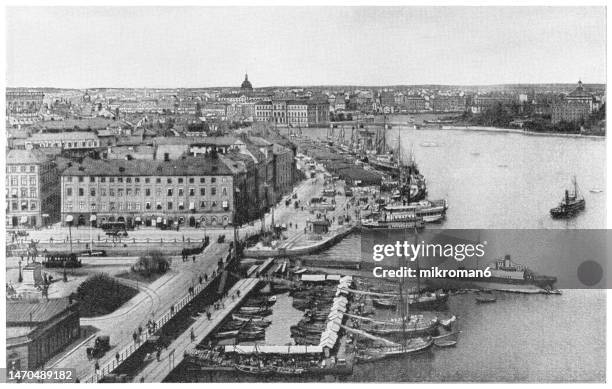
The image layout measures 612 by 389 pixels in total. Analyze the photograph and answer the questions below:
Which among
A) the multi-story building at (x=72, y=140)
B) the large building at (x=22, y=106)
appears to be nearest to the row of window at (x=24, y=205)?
the multi-story building at (x=72, y=140)

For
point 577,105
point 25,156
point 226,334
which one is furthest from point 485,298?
point 25,156

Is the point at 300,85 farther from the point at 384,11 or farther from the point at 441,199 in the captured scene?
the point at 441,199

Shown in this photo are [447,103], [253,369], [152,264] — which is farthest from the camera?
[447,103]

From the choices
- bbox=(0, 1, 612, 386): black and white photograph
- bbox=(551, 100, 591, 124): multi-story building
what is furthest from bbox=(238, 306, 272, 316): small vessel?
bbox=(551, 100, 591, 124): multi-story building

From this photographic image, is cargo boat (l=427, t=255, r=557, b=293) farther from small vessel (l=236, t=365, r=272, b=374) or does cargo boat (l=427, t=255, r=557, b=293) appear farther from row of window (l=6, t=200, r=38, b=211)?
row of window (l=6, t=200, r=38, b=211)

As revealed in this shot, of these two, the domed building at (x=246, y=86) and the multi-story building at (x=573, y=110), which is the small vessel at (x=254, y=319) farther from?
the multi-story building at (x=573, y=110)

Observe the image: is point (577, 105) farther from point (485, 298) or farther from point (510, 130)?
point (485, 298)
